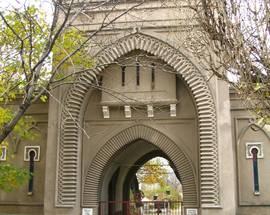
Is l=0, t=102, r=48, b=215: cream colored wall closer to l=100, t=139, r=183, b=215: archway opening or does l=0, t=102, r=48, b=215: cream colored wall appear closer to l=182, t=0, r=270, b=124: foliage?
l=100, t=139, r=183, b=215: archway opening

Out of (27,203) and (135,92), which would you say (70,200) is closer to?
(27,203)

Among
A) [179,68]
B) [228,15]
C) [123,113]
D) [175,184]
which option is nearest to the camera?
[228,15]

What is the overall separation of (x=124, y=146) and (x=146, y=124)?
3.11 feet

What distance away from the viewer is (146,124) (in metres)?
13.3

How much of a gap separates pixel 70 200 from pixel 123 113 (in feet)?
9.52

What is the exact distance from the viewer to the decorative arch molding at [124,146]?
1276 centimetres

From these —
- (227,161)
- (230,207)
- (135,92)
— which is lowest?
(230,207)

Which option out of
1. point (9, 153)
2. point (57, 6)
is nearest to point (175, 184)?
point (9, 153)

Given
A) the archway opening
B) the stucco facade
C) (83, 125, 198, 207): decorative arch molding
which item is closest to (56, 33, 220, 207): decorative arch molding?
the stucco facade

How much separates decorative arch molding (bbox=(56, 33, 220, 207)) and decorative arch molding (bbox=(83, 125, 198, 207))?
0.66 metres

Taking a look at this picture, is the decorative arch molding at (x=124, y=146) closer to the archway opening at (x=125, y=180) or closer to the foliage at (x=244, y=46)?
the archway opening at (x=125, y=180)

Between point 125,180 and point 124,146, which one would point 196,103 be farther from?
point 125,180

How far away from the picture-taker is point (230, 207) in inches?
463

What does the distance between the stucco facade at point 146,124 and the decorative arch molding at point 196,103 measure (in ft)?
0.09
